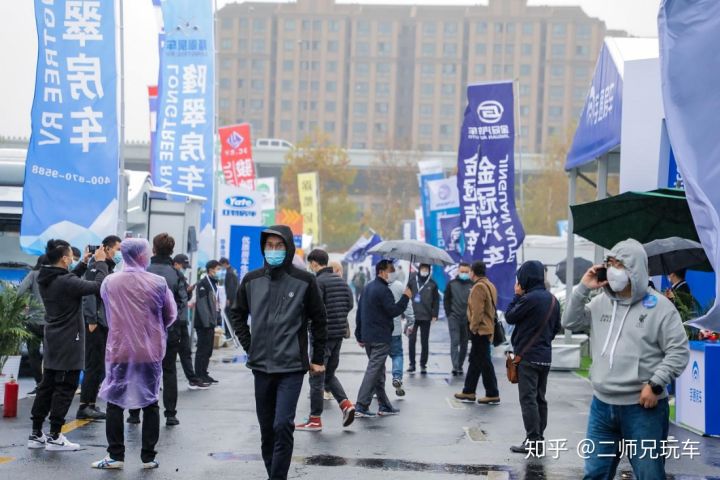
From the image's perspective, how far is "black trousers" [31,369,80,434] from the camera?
32.6ft

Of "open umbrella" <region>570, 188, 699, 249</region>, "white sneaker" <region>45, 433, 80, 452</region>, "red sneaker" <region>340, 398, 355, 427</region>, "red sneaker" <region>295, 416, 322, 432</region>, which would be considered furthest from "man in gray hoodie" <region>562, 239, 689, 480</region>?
"red sneaker" <region>295, 416, 322, 432</region>

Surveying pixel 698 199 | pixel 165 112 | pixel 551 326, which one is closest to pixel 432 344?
pixel 165 112

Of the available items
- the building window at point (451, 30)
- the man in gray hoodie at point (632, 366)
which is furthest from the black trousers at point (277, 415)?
the building window at point (451, 30)

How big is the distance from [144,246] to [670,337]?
454cm

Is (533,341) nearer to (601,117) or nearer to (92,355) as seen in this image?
(92,355)

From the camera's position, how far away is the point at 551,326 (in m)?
10.7

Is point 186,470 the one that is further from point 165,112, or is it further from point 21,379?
point 165,112

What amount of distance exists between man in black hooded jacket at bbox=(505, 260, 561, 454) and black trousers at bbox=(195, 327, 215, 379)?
6.32 meters

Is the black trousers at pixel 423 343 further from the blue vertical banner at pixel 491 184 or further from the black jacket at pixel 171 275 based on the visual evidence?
the black jacket at pixel 171 275

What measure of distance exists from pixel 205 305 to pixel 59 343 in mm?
6380

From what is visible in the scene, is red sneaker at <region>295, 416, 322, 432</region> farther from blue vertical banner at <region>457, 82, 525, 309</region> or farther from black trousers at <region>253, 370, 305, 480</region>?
blue vertical banner at <region>457, 82, 525, 309</region>

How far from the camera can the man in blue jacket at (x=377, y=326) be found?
12922 mm

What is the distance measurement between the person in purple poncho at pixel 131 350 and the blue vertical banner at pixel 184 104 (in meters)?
13.5

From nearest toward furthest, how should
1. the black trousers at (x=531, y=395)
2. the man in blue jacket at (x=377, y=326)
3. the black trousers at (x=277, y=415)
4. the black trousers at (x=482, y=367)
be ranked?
→ 1. the black trousers at (x=277, y=415)
2. the black trousers at (x=531, y=395)
3. the man in blue jacket at (x=377, y=326)
4. the black trousers at (x=482, y=367)
